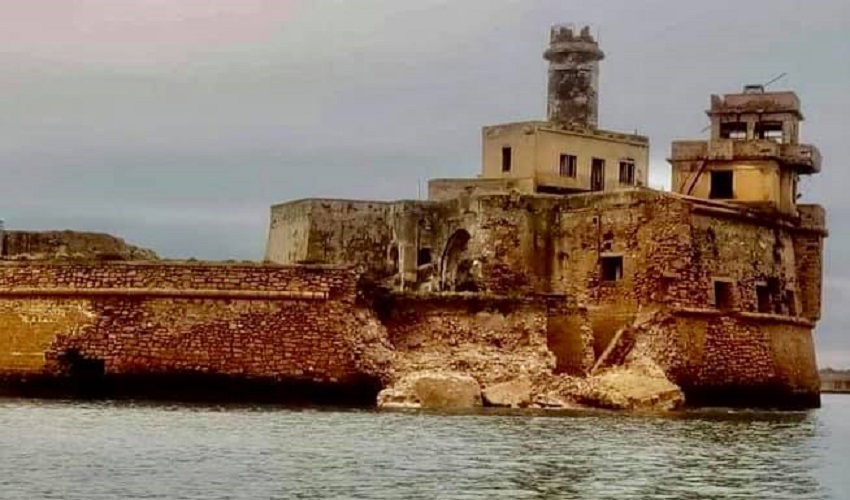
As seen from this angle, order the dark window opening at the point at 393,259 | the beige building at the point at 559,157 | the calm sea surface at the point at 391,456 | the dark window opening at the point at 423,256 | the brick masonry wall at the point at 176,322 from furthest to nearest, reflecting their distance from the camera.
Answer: the beige building at the point at 559,157 → the dark window opening at the point at 393,259 → the dark window opening at the point at 423,256 → the brick masonry wall at the point at 176,322 → the calm sea surface at the point at 391,456

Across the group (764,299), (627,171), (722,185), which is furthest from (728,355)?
(627,171)

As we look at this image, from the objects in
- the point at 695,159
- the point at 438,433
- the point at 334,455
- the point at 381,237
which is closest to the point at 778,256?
the point at 695,159

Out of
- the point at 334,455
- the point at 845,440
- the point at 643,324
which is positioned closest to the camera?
the point at 334,455

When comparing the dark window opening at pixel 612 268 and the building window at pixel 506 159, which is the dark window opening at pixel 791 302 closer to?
the dark window opening at pixel 612 268

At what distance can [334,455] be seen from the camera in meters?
21.1

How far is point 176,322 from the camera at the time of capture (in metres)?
32.3

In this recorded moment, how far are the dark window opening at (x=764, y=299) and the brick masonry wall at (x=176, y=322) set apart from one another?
9625 mm

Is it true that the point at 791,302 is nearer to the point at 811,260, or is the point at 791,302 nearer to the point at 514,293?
the point at 811,260

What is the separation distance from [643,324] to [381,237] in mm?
8416

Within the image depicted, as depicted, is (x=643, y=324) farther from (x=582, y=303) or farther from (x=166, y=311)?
(x=166, y=311)

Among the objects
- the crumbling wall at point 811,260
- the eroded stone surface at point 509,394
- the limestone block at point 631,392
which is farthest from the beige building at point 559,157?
the eroded stone surface at point 509,394

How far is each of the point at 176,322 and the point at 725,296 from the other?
11640mm

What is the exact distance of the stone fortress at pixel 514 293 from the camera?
32344 millimetres

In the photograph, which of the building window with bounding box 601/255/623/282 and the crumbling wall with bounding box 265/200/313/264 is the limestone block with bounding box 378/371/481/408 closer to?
the building window with bounding box 601/255/623/282
